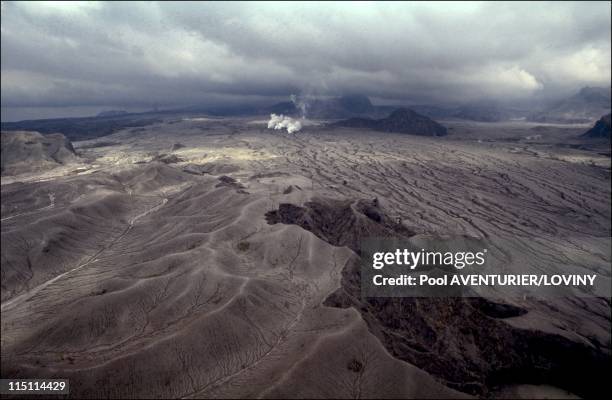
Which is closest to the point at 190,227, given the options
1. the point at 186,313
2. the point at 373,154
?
the point at 186,313

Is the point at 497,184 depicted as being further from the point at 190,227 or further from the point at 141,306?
the point at 141,306

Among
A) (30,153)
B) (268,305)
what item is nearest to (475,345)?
(268,305)

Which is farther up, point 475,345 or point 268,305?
point 268,305

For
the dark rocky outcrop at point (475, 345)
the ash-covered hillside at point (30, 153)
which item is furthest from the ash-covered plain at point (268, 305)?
the ash-covered hillside at point (30, 153)

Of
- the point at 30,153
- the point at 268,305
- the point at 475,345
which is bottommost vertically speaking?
the point at 475,345

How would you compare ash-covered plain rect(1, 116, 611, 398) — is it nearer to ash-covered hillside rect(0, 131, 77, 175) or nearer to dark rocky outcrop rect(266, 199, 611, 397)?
dark rocky outcrop rect(266, 199, 611, 397)

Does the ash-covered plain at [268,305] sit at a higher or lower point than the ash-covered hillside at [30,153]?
lower

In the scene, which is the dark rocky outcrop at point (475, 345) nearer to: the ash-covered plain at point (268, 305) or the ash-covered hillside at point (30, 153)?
the ash-covered plain at point (268, 305)

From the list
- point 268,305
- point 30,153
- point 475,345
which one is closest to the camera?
point 475,345

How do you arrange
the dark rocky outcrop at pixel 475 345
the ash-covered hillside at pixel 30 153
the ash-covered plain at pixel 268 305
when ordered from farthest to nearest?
1. the ash-covered hillside at pixel 30 153
2. the dark rocky outcrop at pixel 475 345
3. the ash-covered plain at pixel 268 305

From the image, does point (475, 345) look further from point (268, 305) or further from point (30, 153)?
point (30, 153)
